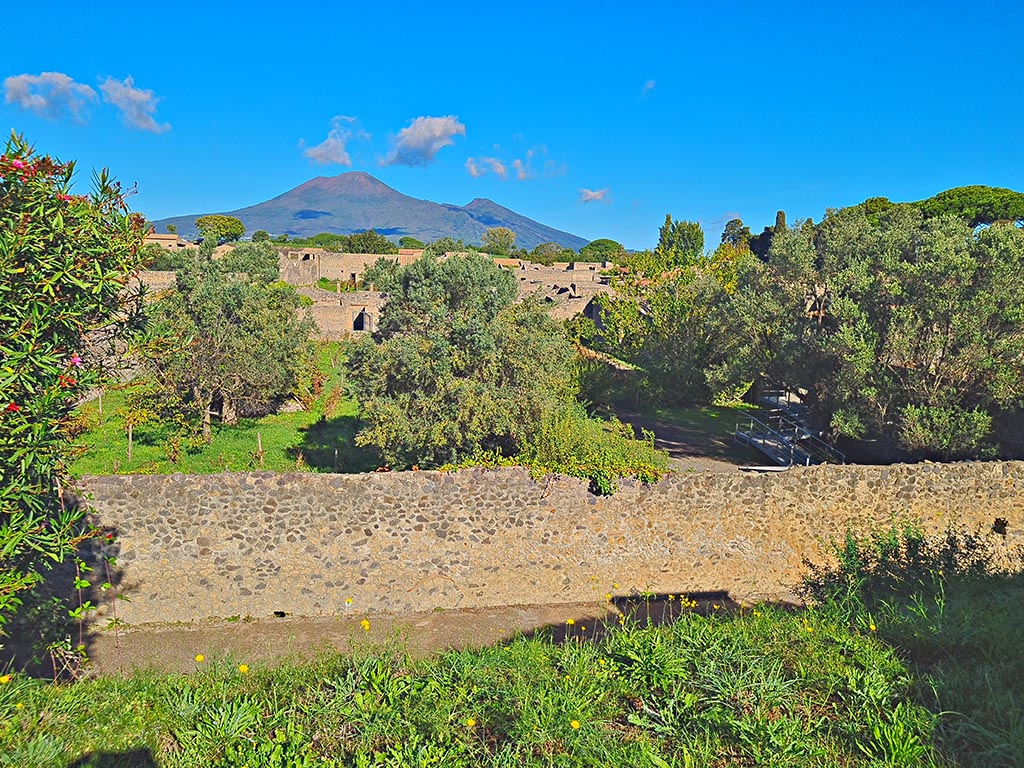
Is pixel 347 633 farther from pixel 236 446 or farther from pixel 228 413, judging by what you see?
pixel 228 413

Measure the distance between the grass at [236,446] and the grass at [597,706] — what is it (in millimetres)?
8522

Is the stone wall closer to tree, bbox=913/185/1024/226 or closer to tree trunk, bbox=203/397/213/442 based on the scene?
tree trunk, bbox=203/397/213/442

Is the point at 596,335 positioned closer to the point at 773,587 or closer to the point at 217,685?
the point at 773,587

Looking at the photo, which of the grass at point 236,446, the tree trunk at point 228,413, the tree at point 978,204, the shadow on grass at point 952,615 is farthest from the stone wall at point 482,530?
the tree at point 978,204

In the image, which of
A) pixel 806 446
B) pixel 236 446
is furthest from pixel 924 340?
pixel 236 446

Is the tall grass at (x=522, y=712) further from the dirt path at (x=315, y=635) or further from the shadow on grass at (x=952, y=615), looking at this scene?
the dirt path at (x=315, y=635)

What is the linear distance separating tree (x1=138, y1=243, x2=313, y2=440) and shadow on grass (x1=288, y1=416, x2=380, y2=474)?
1990 millimetres

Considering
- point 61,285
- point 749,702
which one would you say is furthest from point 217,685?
point 749,702

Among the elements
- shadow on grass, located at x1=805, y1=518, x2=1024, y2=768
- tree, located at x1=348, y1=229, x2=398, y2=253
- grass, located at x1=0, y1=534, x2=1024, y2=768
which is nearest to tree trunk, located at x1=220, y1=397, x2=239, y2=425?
grass, located at x1=0, y1=534, x2=1024, y2=768

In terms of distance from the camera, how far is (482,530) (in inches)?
355

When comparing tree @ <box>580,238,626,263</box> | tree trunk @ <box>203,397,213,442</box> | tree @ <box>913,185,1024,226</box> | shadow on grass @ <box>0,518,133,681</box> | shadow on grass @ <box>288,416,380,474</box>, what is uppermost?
tree @ <box>580,238,626,263</box>

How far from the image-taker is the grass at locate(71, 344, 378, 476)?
14047 millimetres

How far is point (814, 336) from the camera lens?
47.8ft

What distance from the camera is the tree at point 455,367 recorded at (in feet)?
38.5
